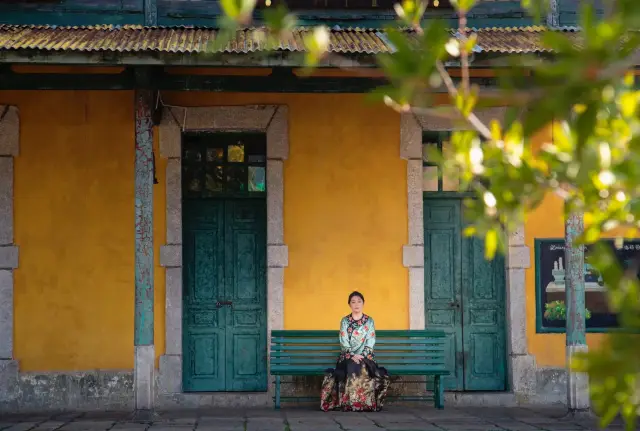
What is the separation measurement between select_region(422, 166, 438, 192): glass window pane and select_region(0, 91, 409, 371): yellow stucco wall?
375 millimetres

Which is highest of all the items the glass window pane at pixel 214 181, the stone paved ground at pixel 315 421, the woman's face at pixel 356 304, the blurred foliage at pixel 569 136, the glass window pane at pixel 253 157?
the glass window pane at pixel 253 157

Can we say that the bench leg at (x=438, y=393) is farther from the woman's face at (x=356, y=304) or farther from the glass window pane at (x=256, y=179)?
the glass window pane at (x=256, y=179)

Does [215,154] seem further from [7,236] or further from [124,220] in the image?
[7,236]

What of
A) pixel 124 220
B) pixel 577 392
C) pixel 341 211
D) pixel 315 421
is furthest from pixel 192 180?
pixel 577 392

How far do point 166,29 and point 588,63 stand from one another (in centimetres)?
808

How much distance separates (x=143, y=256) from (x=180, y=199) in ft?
4.59

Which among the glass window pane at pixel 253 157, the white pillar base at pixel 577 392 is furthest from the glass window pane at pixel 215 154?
the white pillar base at pixel 577 392

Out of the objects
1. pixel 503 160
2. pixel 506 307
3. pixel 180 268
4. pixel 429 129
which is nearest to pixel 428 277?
pixel 506 307

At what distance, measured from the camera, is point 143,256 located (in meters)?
8.68

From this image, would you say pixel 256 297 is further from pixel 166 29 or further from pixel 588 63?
pixel 588 63

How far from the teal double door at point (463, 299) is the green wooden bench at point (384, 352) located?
52 cm

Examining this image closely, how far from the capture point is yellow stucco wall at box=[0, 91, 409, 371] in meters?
9.91

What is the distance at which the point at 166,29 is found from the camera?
9383 mm

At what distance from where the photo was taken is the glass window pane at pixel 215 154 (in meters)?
10.3
